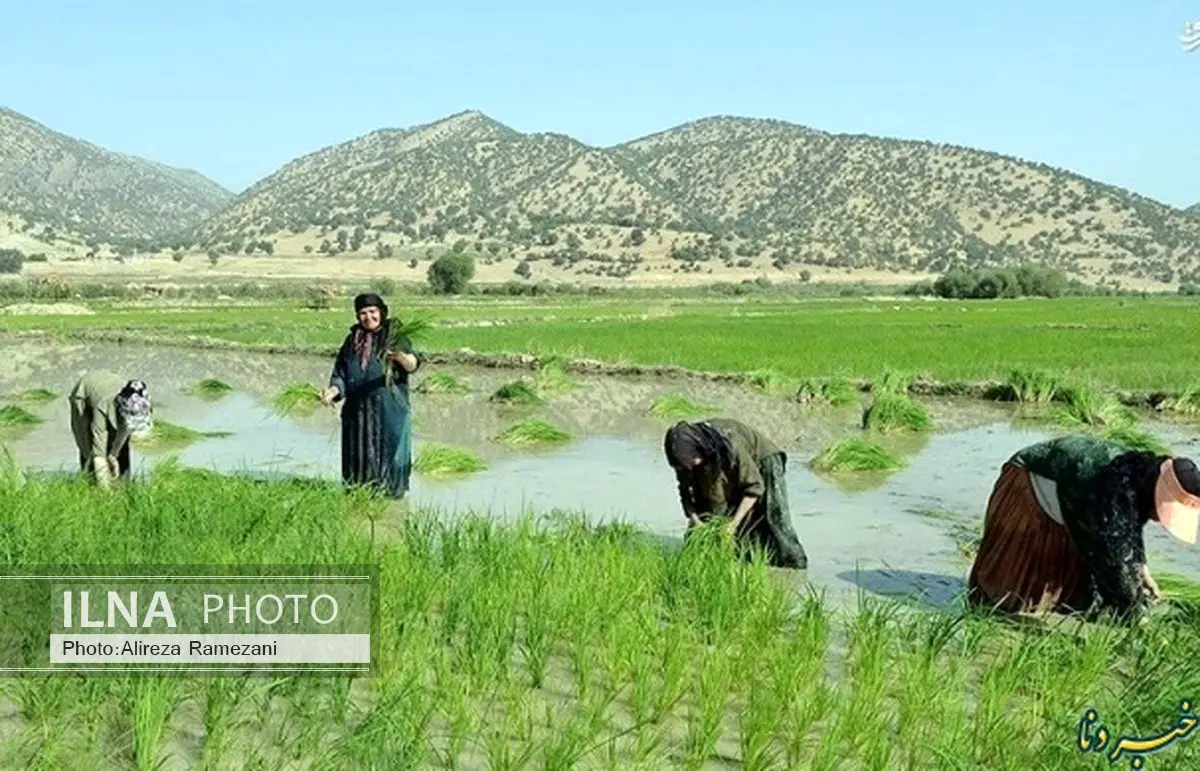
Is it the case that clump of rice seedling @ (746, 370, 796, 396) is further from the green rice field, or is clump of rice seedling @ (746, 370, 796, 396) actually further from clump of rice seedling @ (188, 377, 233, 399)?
the green rice field

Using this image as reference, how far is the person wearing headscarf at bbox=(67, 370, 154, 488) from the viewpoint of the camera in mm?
6125

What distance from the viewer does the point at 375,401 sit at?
6992 millimetres

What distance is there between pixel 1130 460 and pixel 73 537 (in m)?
3.92

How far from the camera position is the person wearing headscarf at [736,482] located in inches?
203

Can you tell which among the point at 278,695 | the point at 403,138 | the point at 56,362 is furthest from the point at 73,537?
the point at 403,138

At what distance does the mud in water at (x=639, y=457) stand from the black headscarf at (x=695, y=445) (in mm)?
762

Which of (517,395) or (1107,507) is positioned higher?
(1107,507)

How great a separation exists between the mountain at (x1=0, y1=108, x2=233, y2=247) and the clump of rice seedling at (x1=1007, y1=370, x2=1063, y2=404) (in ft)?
325

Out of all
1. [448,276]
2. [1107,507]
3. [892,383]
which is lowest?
[892,383]

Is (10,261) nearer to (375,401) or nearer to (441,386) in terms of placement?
(441,386)

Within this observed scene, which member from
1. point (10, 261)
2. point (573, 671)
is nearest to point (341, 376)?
point (573, 671)

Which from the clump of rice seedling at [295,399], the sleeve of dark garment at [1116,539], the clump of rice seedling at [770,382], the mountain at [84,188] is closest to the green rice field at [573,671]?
the sleeve of dark garment at [1116,539]

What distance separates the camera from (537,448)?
34.5 ft

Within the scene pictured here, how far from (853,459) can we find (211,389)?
9.31 metres
